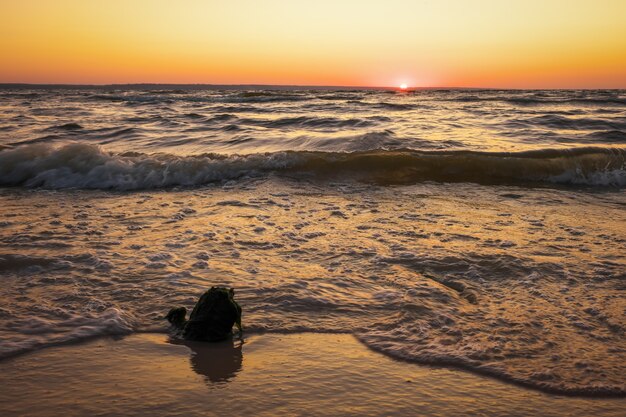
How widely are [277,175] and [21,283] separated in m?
5.52

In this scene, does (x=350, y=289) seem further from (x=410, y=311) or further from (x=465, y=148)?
(x=465, y=148)

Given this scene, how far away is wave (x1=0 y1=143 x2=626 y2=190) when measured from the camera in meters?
9.27

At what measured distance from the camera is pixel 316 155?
34.0 ft

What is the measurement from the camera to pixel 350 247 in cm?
525

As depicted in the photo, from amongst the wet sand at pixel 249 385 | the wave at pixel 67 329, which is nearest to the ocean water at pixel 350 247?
the wave at pixel 67 329

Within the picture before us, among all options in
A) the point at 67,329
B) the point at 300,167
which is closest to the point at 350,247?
the point at 67,329

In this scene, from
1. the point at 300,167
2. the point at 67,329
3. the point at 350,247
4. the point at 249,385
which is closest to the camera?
the point at 249,385

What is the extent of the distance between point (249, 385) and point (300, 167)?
7.22 metres

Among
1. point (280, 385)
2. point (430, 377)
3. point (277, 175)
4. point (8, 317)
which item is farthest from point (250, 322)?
point (277, 175)

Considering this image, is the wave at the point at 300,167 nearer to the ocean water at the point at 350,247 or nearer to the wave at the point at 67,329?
the ocean water at the point at 350,247

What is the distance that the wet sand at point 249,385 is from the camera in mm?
2615

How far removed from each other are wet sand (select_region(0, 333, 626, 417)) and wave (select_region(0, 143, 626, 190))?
6.01 meters

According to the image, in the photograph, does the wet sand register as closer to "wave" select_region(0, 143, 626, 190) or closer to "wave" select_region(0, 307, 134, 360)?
"wave" select_region(0, 307, 134, 360)

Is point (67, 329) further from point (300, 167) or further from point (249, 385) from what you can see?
point (300, 167)
